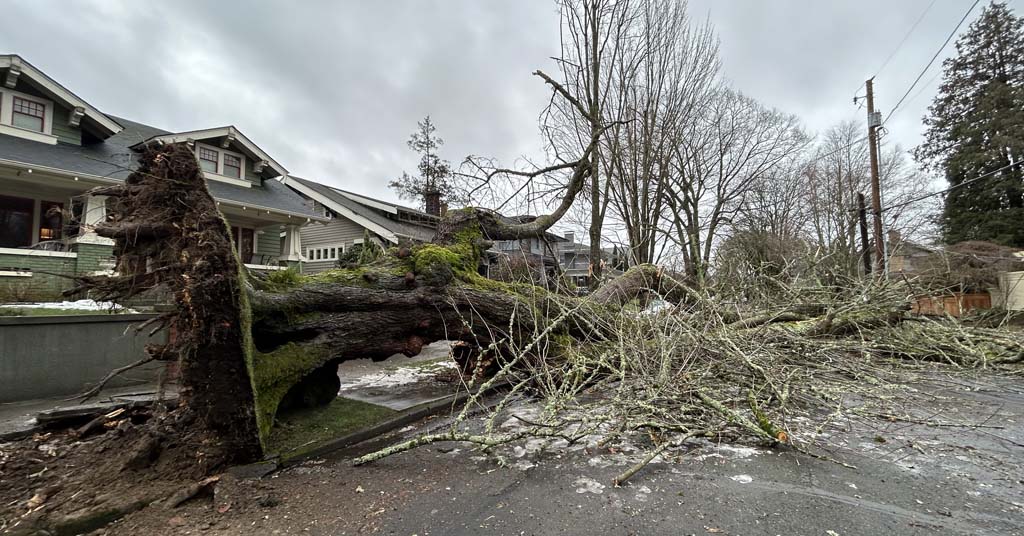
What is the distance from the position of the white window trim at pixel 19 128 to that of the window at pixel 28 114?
4 centimetres

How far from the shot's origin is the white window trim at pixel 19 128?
875 centimetres

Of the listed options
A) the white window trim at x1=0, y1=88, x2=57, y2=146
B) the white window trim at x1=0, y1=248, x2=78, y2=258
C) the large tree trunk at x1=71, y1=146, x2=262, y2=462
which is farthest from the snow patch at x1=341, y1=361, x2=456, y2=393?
the white window trim at x1=0, y1=88, x2=57, y2=146

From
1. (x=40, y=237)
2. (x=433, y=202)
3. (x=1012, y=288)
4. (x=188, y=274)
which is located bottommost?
(x=1012, y=288)

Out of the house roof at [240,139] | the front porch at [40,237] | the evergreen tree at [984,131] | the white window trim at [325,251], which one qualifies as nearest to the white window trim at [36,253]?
the front porch at [40,237]

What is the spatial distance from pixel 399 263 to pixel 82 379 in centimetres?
456

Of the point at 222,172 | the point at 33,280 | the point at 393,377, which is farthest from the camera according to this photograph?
the point at 222,172

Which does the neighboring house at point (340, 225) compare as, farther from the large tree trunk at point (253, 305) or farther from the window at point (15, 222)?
the large tree trunk at point (253, 305)

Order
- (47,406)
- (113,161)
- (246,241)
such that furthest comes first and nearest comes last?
(246,241)
(113,161)
(47,406)

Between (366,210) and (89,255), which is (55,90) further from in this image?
(366,210)

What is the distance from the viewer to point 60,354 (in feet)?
16.7

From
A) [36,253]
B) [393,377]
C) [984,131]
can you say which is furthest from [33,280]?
[984,131]

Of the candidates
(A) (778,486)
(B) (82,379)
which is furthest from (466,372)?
(B) (82,379)

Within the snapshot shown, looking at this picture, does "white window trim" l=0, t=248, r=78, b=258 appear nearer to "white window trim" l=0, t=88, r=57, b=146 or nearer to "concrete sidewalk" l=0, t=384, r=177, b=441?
"white window trim" l=0, t=88, r=57, b=146

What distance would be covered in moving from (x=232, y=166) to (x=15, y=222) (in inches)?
181
